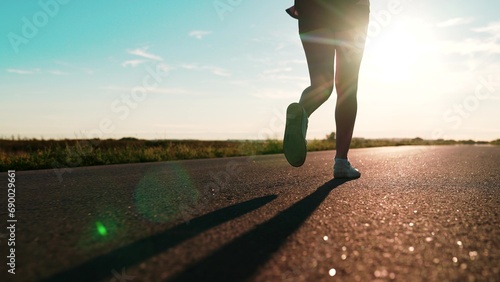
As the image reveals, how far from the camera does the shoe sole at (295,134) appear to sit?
339 centimetres

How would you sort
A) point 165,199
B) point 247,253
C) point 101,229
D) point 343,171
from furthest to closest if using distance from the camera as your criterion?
point 343,171 < point 165,199 < point 101,229 < point 247,253

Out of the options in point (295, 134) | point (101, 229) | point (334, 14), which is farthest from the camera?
point (334, 14)

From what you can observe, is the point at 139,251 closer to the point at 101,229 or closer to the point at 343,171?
the point at 101,229

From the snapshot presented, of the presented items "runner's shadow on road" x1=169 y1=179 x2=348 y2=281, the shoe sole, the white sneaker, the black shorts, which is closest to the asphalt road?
"runner's shadow on road" x1=169 y1=179 x2=348 y2=281

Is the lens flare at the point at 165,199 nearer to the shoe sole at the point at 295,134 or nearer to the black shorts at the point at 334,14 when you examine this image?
the shoe sole at the point at 295,134

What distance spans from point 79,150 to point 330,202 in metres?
6.95

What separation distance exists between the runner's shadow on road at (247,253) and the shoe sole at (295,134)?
1.23 m

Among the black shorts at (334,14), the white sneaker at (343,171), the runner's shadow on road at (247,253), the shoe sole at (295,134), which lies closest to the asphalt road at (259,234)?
the runner's shadow on road at (247,253)

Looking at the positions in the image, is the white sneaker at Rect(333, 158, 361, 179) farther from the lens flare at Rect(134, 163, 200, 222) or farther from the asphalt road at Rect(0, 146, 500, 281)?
the lens flare at Rect(134, 163, 200, 222)

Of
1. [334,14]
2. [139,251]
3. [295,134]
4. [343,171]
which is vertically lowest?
[139,251]

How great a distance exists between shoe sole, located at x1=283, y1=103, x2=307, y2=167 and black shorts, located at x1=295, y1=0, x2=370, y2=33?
2.53 feet

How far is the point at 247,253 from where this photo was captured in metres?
1.46

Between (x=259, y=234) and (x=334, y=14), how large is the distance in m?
2.45

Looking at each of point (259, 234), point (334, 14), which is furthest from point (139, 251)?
point (334, 14)
